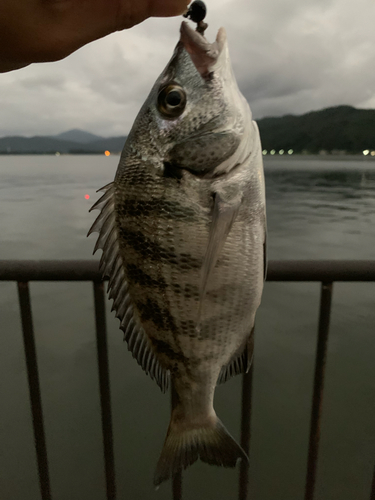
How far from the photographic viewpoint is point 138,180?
96 cm

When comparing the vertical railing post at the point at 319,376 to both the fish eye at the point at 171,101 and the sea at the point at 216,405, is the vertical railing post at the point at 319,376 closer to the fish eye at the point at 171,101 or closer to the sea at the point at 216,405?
the fish eye at the point at 171,101

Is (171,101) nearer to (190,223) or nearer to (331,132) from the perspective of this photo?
(190,223)

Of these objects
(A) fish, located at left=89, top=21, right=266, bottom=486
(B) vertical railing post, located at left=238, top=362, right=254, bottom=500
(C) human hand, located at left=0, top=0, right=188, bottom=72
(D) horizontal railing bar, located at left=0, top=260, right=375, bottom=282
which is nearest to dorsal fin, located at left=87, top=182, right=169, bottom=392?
(A) fish, located at left=89, top=21, right=266, bottom=486

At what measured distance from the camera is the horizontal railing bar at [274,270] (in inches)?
59.5

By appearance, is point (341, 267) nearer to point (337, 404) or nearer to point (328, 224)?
point (337, 404)

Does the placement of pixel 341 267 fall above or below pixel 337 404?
above

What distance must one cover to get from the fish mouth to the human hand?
0.10 metres

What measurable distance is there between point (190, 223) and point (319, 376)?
3.92 feet

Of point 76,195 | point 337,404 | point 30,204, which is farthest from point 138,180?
point 76,195

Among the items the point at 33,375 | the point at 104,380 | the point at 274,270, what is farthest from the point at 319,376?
the point at 33,375

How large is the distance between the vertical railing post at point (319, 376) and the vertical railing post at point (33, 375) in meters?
1.36

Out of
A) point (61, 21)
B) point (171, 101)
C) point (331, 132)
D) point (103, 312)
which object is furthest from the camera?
point (331, 132)

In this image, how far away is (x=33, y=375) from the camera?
171cm

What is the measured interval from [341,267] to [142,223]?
99 cm
